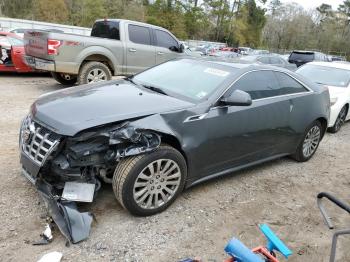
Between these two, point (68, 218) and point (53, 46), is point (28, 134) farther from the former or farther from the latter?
point (53, 46)

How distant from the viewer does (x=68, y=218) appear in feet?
10.0

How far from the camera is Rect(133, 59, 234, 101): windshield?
13.2ft

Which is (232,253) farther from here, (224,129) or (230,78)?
(230,78)

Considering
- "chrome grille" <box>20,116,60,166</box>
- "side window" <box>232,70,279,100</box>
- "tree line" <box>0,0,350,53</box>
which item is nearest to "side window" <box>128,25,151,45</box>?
"side window" <box>232,70,279,100</box>

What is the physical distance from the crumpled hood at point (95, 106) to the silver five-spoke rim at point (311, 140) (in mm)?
2508

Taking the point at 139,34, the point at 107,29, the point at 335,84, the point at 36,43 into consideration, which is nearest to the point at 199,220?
the point at 335,84

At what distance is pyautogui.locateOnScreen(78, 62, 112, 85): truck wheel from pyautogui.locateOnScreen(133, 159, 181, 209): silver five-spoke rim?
5810 mm

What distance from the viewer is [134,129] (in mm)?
3270

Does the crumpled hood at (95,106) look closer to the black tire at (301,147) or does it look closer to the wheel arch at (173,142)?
the wheel arch at (173,142)

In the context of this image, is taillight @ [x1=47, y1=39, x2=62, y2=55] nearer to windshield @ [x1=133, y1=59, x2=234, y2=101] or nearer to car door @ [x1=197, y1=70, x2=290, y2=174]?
windshield @ [x1=133, y1=59, x2=234, y2=101]

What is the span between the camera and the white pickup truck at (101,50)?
26.8ft

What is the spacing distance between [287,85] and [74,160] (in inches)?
124

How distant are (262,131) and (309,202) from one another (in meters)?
1.03

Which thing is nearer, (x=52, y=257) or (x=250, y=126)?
(x=52, y=257)
